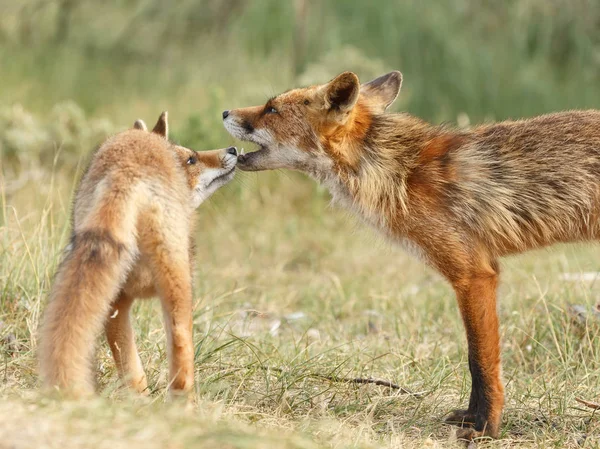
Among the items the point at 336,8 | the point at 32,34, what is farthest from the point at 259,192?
the point at 32,34

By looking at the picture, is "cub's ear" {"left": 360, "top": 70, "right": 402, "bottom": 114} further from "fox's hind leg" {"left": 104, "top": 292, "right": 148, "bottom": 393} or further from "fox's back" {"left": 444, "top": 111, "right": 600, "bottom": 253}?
"fox's hind leg" {"left": 104, "top": 292, "right": 148, "bottom": 393}

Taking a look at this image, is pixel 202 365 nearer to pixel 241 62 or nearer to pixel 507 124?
pixel 507 124

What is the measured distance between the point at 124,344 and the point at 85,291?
64 cm

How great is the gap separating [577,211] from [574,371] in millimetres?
1075

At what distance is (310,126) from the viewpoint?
4.41 m

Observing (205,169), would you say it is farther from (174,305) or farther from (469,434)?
(469,434)

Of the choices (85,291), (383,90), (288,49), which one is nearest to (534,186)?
(383,90)

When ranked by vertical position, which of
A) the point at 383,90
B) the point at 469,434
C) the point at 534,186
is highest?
the point at 383,90

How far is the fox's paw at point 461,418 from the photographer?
387cm

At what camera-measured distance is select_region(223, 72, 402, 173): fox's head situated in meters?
4.34

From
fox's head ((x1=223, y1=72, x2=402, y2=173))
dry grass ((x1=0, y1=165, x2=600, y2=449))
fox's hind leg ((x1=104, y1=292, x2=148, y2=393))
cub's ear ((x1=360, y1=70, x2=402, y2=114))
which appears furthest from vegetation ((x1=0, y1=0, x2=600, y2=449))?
cub's ear ((x1=360, y1=70, x2=402, y2=114))

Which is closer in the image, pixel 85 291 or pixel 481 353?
pixel 85 291

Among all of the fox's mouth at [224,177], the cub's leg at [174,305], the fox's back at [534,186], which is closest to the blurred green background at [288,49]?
the fox's back at [534,186]

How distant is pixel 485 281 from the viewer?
3.91m
